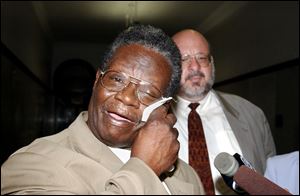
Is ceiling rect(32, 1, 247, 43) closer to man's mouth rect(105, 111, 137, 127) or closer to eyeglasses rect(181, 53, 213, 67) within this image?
eyeglasses rect(181, 53, 213, 67)

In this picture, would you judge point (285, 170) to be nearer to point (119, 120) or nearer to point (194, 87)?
point (194, 87)

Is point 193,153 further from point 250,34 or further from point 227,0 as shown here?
point 227,0

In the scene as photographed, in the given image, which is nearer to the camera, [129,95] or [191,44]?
[129,95]

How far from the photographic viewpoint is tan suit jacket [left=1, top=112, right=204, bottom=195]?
535 mm

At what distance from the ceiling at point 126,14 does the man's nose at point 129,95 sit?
4071 millimetres

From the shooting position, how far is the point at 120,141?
0.82 metres

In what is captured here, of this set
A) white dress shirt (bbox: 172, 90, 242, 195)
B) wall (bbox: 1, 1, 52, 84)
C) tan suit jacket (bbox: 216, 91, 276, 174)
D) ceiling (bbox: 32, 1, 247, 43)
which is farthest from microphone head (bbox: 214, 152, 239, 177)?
ceiling (bbox: 32, 1, 247, 43)

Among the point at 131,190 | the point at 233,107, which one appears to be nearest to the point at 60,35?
the point at 233,107

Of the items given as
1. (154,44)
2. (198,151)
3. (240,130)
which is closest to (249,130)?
(240,130)

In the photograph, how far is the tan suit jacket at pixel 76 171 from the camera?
535 mm

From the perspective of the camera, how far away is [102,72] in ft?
2.93

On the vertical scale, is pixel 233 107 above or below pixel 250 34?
below

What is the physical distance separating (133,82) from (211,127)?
121cm

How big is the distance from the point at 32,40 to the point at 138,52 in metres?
4.36
